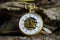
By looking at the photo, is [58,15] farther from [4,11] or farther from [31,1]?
[4,11]

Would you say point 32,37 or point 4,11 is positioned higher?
point 4,11

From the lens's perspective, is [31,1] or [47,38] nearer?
[47,38]

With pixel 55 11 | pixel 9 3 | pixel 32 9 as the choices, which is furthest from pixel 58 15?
pixel 9 3

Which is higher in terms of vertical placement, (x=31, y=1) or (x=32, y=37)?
(x=31, y=1)

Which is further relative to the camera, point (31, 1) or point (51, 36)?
point (31, 1)

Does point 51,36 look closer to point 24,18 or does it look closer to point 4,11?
point 24,18

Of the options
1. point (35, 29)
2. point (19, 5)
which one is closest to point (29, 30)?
point (35, 29)
